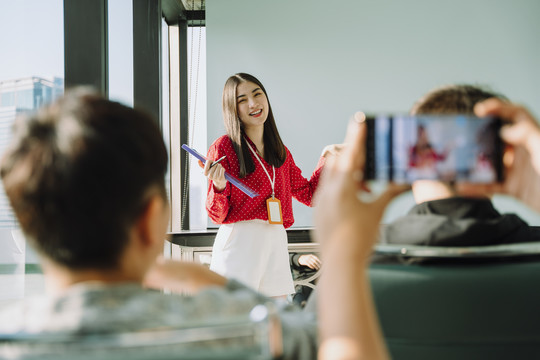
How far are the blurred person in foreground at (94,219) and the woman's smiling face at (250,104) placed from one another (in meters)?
1.73

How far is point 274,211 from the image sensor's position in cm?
212

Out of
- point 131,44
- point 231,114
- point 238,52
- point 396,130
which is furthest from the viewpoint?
point 238,52

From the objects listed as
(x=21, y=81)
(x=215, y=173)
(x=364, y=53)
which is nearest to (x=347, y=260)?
(x=21, y=81)

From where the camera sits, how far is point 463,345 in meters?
0.62

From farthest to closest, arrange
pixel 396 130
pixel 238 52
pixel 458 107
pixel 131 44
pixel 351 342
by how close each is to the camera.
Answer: pixel 238 52 → pixel 131 44 → pixel 458 107 → pixel 396 130 → pixel 351 342

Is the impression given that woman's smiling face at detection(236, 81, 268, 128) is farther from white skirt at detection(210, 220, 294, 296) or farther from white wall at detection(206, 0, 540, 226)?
white wall at detection(206, 0, 540, 226)

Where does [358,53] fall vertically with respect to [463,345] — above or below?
above

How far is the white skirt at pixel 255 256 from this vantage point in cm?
205

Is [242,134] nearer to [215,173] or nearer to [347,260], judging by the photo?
[215,173]

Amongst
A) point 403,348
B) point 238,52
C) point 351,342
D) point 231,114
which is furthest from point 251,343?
point 238,52

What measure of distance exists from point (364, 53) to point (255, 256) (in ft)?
7.07

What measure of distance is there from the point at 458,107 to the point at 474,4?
11.0 feet

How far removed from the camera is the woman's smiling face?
2.23 m

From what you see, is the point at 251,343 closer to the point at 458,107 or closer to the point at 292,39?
the point at 458,107
